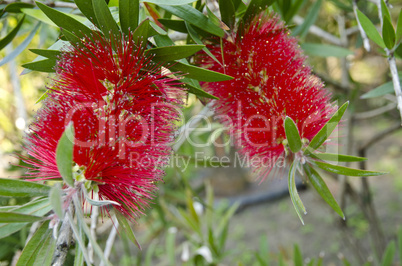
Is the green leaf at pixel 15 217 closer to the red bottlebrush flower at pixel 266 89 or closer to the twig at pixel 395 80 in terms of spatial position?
the red bottlebrush flower at pixel 266 89

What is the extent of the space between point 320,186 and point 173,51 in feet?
1.21

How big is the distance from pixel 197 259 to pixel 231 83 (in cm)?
106

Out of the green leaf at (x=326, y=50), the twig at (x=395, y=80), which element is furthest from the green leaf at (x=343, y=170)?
the green leaf at (x=326, y=50)

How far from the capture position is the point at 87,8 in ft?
1.82

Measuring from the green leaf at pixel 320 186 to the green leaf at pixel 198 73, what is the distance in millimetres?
241

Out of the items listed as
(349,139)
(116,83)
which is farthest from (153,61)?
(349,139)

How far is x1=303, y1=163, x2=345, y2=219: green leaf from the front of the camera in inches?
24.1

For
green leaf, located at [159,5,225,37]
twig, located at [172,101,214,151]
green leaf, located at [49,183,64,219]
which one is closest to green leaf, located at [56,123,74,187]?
green leaf, located at [49,183,64,219]

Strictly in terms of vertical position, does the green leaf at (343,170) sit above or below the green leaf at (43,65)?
below

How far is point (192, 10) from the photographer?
0.61m

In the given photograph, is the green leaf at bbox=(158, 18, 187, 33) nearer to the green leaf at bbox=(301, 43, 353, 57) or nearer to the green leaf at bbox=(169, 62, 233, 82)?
the green leaf at bbox=(169, 62, 233, 82)

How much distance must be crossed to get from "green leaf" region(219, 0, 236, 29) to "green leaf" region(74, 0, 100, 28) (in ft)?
0.75

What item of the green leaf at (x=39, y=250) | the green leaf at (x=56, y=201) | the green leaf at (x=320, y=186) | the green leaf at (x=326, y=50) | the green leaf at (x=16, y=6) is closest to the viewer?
the green leaf at (x=56, y=201)

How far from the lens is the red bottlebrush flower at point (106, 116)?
0.55 m
